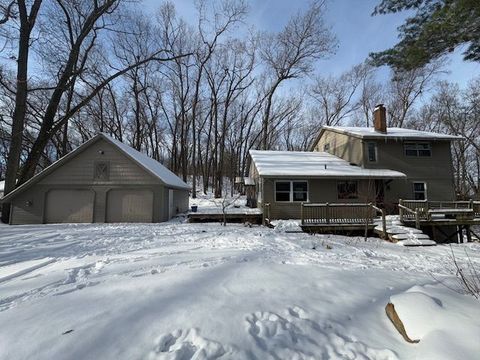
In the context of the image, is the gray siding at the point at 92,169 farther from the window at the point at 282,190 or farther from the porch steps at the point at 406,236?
the porch steps at the point at 406,236

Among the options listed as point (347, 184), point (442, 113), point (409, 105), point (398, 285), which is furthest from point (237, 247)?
point (442, 113)

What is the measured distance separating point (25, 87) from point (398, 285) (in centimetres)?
1766

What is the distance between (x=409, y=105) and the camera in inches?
1234

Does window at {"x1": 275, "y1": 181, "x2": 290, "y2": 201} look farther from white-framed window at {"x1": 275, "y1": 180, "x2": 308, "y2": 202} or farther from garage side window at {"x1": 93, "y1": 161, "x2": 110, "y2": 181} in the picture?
garage side window at {"x1": 93, "y1": 161, "x2": 110, "y2": 181}

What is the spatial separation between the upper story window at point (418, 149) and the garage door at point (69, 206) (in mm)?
19797

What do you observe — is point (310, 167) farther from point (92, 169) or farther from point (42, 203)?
point (42, 203)

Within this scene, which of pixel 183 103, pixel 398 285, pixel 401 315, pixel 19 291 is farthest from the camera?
pixel 183 103

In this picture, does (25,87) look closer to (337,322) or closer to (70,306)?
(70,306)

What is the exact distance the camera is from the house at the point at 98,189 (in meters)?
14.5

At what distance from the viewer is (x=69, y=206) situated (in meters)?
14.6

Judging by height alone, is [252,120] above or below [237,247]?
above

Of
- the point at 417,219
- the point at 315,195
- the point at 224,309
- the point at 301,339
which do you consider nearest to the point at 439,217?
the point at 417,219

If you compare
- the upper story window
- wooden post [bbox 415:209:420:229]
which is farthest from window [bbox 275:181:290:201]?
the upper story window

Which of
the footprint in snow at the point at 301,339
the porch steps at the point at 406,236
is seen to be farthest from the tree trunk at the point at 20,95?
the porch steps at the point at 406,236
